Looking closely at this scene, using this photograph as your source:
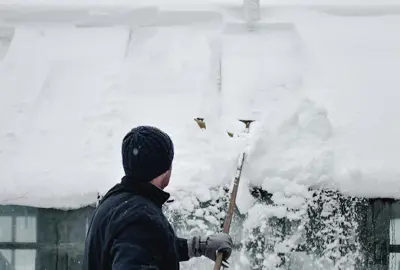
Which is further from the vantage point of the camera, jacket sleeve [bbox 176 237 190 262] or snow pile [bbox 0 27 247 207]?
snow pile [bbox 0 27 247 207]

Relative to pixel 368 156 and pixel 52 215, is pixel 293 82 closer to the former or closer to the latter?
pixel 368 156

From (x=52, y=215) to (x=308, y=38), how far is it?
8.18ft

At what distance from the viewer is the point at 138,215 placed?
6.78 feet

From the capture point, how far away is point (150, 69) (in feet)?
14.9

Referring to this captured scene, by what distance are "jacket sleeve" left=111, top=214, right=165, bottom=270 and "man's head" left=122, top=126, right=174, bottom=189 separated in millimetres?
194

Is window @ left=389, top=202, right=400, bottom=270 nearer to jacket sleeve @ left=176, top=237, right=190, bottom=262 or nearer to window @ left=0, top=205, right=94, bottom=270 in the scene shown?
jacket sleeve @ left=176, top=237, right=190, bottom=262

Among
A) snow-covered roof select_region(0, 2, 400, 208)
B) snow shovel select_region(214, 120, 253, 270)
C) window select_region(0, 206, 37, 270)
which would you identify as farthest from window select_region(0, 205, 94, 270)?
snow shovel select_region(214, 120, 253, 270)

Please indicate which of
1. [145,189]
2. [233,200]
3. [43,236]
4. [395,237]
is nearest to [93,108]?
[43,236]

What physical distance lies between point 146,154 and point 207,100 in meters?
2.06

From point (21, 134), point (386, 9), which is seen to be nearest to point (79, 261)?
point (21, 134)

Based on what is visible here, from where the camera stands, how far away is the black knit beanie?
2.17 meters

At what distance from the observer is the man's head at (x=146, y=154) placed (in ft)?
7.13

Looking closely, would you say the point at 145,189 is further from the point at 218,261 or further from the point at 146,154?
the point at 218,261

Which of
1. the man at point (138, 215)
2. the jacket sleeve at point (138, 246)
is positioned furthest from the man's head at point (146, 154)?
the jacket sleeve at point (138, 246)
